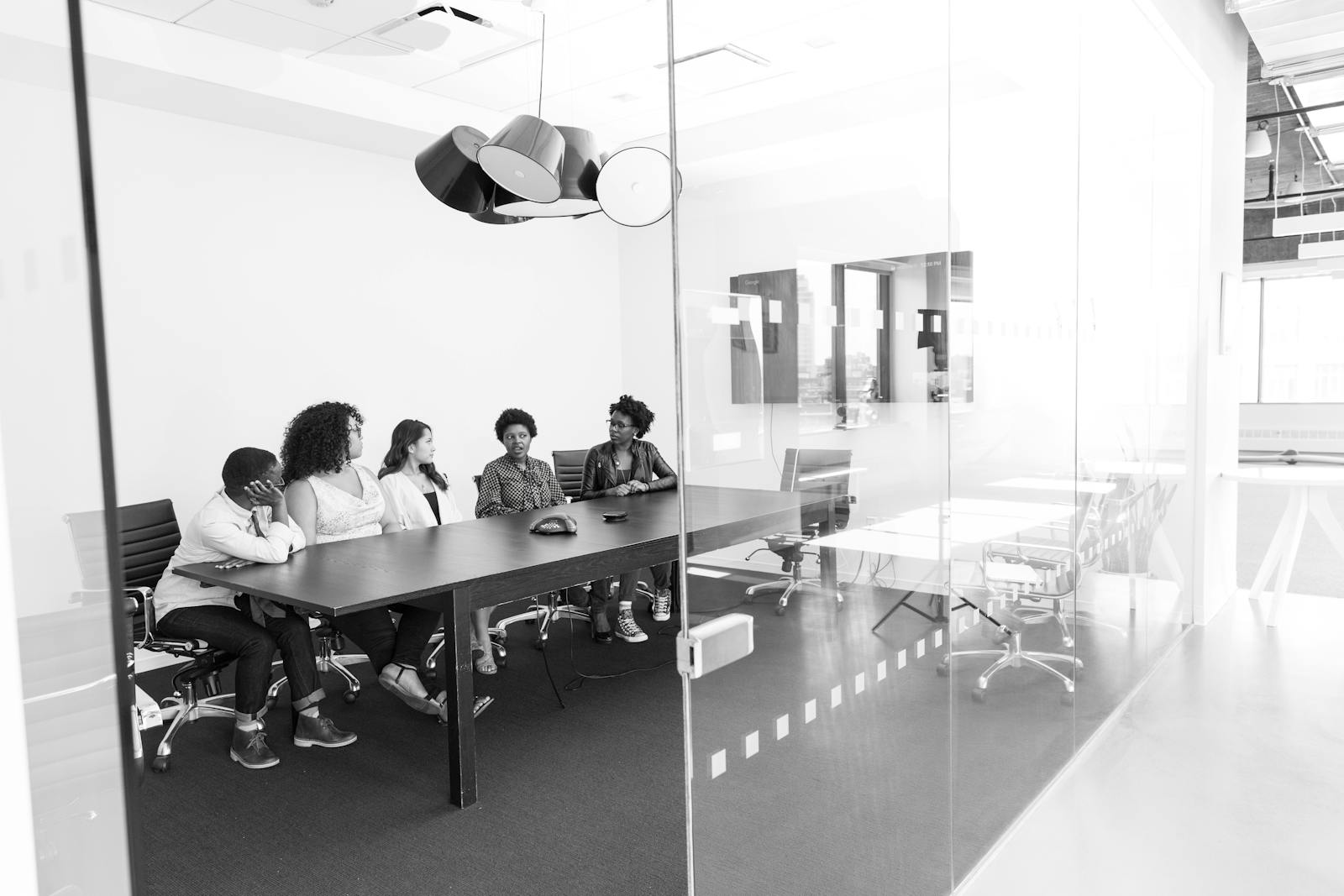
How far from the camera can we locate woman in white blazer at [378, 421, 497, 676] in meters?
4.61

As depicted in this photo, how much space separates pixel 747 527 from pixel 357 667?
386cm

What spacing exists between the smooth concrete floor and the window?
10.9m

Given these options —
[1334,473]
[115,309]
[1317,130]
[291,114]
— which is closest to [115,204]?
[115,309]

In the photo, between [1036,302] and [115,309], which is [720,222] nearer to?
[1036,302]

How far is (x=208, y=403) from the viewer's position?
17.5 feet

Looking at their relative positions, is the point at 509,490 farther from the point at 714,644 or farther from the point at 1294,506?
the point at 1294,506

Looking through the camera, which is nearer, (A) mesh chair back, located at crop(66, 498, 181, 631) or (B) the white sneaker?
(A) mesh chair back, located at crop(66, 498, 181, 631)

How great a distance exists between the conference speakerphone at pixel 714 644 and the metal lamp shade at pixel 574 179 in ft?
8.23

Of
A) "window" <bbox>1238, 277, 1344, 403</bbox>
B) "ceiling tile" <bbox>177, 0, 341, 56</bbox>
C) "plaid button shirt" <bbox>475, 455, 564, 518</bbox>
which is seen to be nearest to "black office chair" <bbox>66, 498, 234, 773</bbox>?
"plaid button shirt" <bbox>475, 455, 564, 518</bbox>

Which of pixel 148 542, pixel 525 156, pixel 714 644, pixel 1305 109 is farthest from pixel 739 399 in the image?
pixel 1305 109

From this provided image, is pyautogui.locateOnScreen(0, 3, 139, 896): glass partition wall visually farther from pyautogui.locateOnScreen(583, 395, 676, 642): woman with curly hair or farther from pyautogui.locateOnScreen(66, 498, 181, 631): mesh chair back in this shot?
pyautogui.locateOnScreen(583, 395, 676, 642): woman with curly hair

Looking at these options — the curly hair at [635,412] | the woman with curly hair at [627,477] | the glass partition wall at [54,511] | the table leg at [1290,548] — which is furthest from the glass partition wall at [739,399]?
the curly hair at [635,412]

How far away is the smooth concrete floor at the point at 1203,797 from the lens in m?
2.60

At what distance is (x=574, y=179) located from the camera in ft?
12.3
